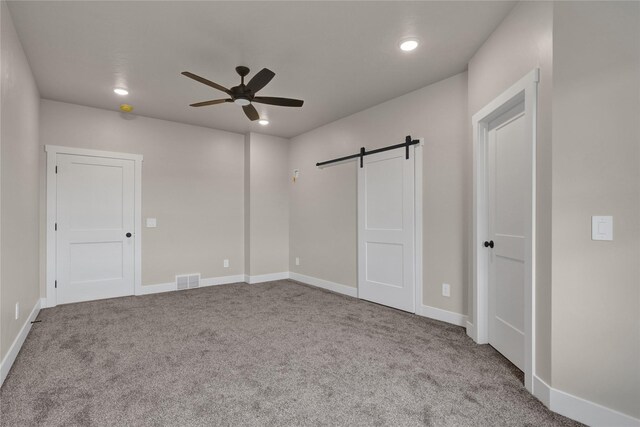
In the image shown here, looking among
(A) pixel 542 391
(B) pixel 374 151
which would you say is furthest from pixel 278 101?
(A) pixel 542 391

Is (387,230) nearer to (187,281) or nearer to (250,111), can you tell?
(250,111)

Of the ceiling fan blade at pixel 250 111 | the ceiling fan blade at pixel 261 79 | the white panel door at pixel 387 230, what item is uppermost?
the ceiling fan blade at pixel 261 79

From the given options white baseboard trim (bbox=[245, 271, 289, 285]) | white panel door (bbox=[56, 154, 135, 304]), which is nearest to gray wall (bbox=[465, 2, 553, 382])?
white baseboard trim (bbox=[245, 271, 289, 285])

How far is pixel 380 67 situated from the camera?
3.31 meters

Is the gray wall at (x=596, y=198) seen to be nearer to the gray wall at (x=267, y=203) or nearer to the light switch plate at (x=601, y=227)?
the light switch plate at (x=601, y=227)

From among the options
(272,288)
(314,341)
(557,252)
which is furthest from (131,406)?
(272,288)

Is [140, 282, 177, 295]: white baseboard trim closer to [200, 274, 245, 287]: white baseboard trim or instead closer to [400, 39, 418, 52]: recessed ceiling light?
[200, 274, 245, 287]: white baseboard trim

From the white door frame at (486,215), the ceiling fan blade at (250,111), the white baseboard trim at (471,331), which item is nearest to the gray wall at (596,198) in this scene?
the white door frame at (486,215)

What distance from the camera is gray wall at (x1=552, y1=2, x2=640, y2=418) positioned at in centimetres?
168

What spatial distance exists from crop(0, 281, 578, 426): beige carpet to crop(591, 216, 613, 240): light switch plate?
3.48 ft

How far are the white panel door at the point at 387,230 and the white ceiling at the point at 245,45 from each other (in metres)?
0.94

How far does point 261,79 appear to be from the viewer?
2852 mm

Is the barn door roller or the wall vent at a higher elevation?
the barn door roller

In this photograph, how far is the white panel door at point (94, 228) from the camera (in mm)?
4289
